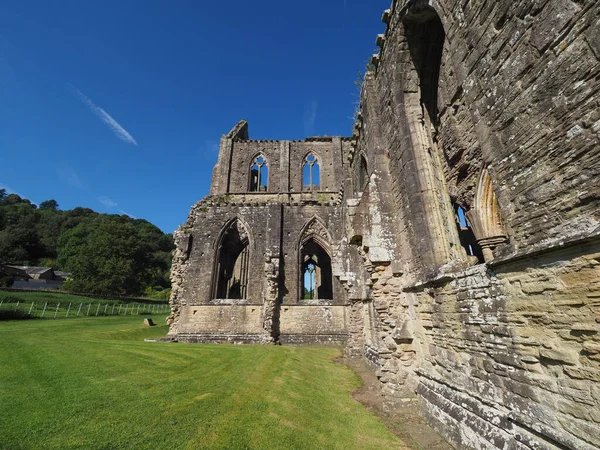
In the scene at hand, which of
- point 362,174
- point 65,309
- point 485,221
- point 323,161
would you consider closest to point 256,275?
point 362,174

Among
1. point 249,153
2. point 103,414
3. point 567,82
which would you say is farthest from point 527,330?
point 249,153

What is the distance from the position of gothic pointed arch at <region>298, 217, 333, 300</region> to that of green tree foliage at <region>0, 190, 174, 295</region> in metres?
26.1

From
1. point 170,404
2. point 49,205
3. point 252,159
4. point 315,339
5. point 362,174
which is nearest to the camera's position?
point 170,404

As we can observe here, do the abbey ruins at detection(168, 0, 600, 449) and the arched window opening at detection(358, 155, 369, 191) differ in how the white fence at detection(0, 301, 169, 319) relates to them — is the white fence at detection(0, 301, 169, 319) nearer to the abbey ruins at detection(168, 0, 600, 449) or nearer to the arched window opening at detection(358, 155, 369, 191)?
the abbey ruins at detection(168, 0, 600, 449)

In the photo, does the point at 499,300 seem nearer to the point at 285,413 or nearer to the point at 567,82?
the point at 567,82

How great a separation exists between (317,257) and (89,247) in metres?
31.6

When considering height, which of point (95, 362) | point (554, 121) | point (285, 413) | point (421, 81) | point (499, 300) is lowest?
point (285, 413)

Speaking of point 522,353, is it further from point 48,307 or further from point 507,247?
point 48,307

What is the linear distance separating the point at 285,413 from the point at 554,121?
5.04 meters

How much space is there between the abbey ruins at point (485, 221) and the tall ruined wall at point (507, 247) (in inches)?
0.5

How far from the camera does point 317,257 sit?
18250 millimetres

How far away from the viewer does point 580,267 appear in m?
2.09

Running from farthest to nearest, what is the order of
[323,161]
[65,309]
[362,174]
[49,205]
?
[49,205], [323,161], [65,309], [362,174]

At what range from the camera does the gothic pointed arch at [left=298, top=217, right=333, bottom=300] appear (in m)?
14.8
